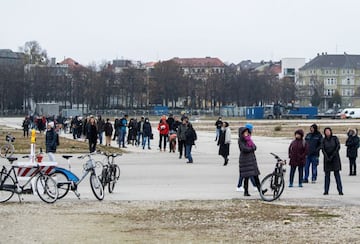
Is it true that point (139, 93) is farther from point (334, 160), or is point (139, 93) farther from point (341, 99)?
point (334, 160)

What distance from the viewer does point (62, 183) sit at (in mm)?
18312

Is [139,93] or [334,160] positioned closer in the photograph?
[334,160]

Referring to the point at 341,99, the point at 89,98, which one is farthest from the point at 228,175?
the point at 341,99

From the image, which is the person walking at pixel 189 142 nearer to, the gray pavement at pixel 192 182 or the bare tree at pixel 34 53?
the gray pavement at pixel 192 182

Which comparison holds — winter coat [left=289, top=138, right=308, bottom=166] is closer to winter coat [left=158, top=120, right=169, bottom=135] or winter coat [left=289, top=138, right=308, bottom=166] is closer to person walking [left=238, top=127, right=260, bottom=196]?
person walking [left=238, top=127, right=260, bottom=196]

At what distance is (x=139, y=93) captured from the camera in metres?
164

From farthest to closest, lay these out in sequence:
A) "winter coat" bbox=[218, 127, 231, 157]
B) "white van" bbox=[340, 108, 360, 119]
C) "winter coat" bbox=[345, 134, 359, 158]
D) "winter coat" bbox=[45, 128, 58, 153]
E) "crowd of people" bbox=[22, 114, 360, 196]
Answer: "white van" bbox=[340, 108, 360, 119] < "winter coat" bbox=[45, 128, 58, 153] < "winter coat" bbox=[218, 127, 231, 157] < "winter coat" bbox=[345, 134, 359, 158] < "crowd of people" bbox=[22, 114, 360, 196]

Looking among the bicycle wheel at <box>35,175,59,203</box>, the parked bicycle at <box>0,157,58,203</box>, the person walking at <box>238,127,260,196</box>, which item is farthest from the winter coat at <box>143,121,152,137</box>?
the bicycle wheel at <box>35,175,59,203</box>

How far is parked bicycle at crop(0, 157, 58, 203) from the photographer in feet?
58.6

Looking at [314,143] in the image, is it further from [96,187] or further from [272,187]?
[96,187]

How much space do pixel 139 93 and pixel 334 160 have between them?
475ft

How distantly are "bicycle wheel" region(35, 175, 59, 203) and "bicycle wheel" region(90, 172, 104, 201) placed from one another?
83cm

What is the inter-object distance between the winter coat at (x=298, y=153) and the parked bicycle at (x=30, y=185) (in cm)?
685

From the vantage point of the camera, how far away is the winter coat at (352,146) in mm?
26359
